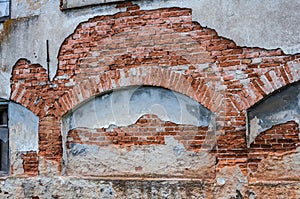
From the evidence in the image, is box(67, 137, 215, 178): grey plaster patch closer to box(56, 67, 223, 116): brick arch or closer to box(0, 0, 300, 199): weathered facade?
box(0, 0, 300, 199): weathered facade

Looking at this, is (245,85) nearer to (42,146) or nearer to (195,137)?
(195,137)

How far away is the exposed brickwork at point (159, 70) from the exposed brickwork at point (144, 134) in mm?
61

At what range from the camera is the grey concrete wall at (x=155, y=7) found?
4719mm

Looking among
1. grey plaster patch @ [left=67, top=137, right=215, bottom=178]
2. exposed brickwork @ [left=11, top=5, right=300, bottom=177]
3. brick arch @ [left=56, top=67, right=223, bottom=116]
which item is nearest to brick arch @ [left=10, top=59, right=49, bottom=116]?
exposed brickwork @ [left=11, top=5, right=300, bottom=177]

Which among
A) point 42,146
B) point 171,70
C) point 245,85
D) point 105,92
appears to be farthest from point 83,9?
point 245,85

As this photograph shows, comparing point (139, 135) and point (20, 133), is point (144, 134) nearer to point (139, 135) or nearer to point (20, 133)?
point (139, 135)

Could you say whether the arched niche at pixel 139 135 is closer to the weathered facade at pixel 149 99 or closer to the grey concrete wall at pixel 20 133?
the weathered facade at pixel 149 99

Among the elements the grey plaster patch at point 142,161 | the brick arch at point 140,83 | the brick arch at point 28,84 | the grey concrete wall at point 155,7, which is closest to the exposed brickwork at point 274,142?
the grey plaster patch at point 142,161

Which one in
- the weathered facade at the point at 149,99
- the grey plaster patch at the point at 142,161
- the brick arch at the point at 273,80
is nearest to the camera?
the brick arch at the point at 273,80

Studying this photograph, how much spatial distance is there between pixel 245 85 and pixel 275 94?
0.37 m

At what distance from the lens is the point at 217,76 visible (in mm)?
4969

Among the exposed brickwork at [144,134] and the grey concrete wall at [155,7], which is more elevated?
the grey concrete wall at [155,7]

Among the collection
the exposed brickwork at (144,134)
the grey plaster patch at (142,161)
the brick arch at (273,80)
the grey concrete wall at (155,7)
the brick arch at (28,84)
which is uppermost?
the grey concrete wall at (155,7)

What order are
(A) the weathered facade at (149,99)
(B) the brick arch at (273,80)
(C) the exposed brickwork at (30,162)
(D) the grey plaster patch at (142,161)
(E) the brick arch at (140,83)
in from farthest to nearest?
(C) the exposed brickwork at (30,162)
(D) the grey plaster patch at (142,161)
(E) the brick arch at (140,83)
(A) the weathered facade at (149,99)
(B) the brick arch at (273,80)
